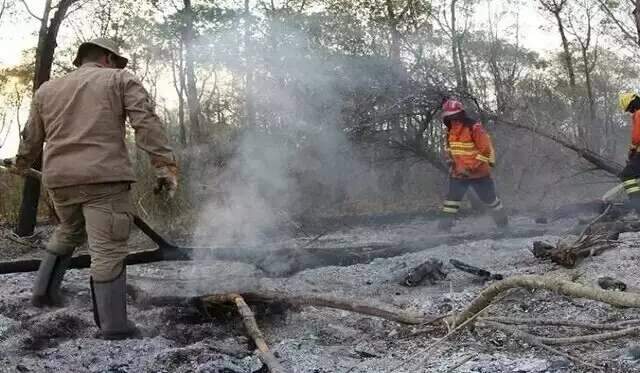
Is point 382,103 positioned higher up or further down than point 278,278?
higher up

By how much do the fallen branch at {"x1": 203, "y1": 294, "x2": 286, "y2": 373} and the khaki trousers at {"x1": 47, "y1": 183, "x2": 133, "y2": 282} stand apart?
0.61 meters

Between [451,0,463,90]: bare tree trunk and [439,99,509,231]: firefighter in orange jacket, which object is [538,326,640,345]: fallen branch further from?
[451,0,463,90]: bare tree trunk

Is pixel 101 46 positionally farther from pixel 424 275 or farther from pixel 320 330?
pixel 424 275

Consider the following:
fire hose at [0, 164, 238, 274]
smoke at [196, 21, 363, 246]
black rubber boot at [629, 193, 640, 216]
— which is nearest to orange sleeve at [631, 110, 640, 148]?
black rubber boot at [629, 193, 640, 216]

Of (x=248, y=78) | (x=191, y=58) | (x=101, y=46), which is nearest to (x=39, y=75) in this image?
(x=191, y=58)

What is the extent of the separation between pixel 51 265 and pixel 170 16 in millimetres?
7884

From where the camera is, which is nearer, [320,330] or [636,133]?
[320,330]

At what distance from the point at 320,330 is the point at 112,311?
116cm

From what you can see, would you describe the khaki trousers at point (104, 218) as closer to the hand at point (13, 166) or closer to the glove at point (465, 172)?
the hand at point (13, 166)

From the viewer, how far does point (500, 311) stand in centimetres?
352

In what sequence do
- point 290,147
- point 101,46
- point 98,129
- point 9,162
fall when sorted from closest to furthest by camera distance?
1. point 98,129
2. point 101,46
3. point 9,162
4. point 290,147

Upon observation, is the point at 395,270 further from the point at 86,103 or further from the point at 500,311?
the point at 86,103

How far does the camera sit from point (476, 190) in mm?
7227

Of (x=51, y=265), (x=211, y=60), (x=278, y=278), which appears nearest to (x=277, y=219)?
(x=211, y=60)
